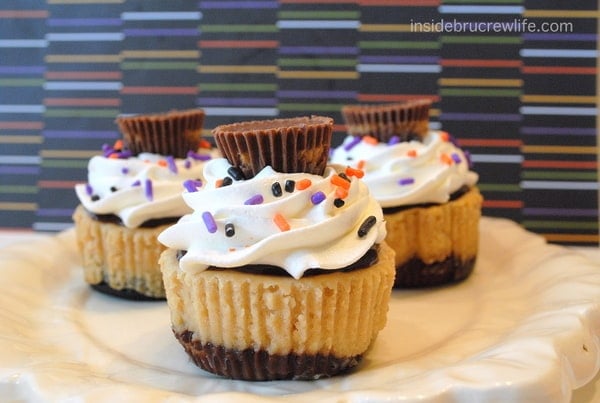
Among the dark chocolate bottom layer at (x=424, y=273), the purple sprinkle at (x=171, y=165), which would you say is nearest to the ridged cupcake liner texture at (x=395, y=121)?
the dark chocolate bottom layer at (x=424, y=273)

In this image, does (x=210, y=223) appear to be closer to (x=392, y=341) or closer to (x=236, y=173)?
(x=236, y=173)

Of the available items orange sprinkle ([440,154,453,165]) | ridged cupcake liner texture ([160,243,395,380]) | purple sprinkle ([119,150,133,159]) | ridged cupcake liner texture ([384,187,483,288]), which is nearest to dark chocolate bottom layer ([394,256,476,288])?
ridged cupcake liner texture ([384,187,483,288])

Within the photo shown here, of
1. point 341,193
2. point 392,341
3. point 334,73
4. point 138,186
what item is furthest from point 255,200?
point 334,73

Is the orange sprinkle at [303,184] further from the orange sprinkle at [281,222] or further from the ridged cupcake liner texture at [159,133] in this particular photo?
the ridged cupcake liner texture at [159,133]

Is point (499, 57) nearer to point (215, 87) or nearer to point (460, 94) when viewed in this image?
point (460, 94)

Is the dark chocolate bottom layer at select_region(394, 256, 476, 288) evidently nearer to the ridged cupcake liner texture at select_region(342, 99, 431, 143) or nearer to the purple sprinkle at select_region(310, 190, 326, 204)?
the ridged cupcake liner texture at select_region(342, 99, 431, 143)

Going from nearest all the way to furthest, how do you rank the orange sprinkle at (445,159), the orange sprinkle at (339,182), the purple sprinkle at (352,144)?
1. the orange sprinkle at (339,182)
2. the orange sprinkle at (445,159)
3. the purple sprinkle at (352,144)
